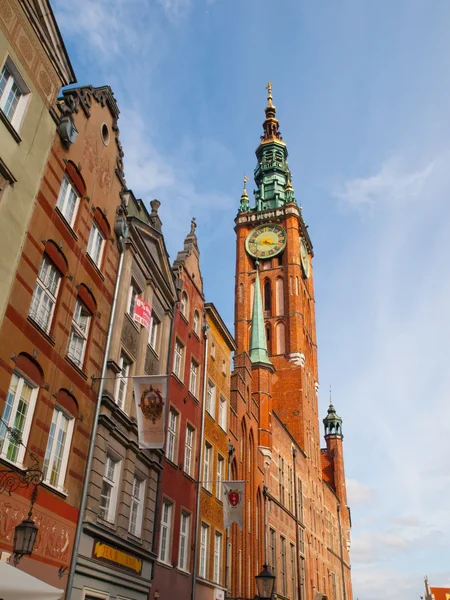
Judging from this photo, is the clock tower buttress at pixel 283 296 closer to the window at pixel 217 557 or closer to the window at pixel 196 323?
the window at pixel 217 557

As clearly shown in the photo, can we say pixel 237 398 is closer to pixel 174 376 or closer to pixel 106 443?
pixel 174 376

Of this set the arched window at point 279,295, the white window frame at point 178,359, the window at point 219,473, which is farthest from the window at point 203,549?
the arched window at point 279,295

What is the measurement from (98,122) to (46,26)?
11.1ft

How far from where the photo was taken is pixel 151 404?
14867 mm

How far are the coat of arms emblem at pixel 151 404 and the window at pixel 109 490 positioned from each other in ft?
5.86

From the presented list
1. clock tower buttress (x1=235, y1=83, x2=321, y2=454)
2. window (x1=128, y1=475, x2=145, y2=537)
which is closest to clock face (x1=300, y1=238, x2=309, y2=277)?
clock tower buttress (x1=235, y1=83, x2=321, y2=454)

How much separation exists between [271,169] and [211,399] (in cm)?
5764

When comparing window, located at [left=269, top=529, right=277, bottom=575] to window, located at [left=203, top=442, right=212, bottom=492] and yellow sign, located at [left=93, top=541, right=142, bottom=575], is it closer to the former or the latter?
window, located at [left=203, top=442, right=212, bottom=492]

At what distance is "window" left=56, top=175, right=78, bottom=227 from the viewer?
48.1 feet

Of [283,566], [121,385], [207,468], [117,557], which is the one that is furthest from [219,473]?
[283,566]

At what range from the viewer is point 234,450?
2778cm

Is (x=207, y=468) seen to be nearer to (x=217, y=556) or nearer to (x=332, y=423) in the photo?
(x=217, y=556)

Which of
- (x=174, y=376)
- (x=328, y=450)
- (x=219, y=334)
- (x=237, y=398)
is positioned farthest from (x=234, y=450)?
(x=328, y=450)

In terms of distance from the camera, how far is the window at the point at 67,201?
578 inches
